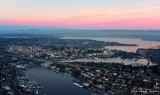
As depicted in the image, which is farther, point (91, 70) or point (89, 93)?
point (91, 70)

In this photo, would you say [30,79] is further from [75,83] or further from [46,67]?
[46,67]

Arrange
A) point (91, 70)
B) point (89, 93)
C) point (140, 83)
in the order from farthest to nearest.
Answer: point (91, 70)
point (140, 83)
point (89, 93)

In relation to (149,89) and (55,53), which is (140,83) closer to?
(149,89)

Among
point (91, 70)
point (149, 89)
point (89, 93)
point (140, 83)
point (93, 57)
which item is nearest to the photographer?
point (89, 93)

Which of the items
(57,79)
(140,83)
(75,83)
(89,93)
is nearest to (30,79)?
(57,79)

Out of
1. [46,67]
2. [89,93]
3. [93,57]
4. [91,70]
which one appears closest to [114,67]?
[91,70]

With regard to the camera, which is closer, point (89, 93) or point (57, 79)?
point (89, 93)
